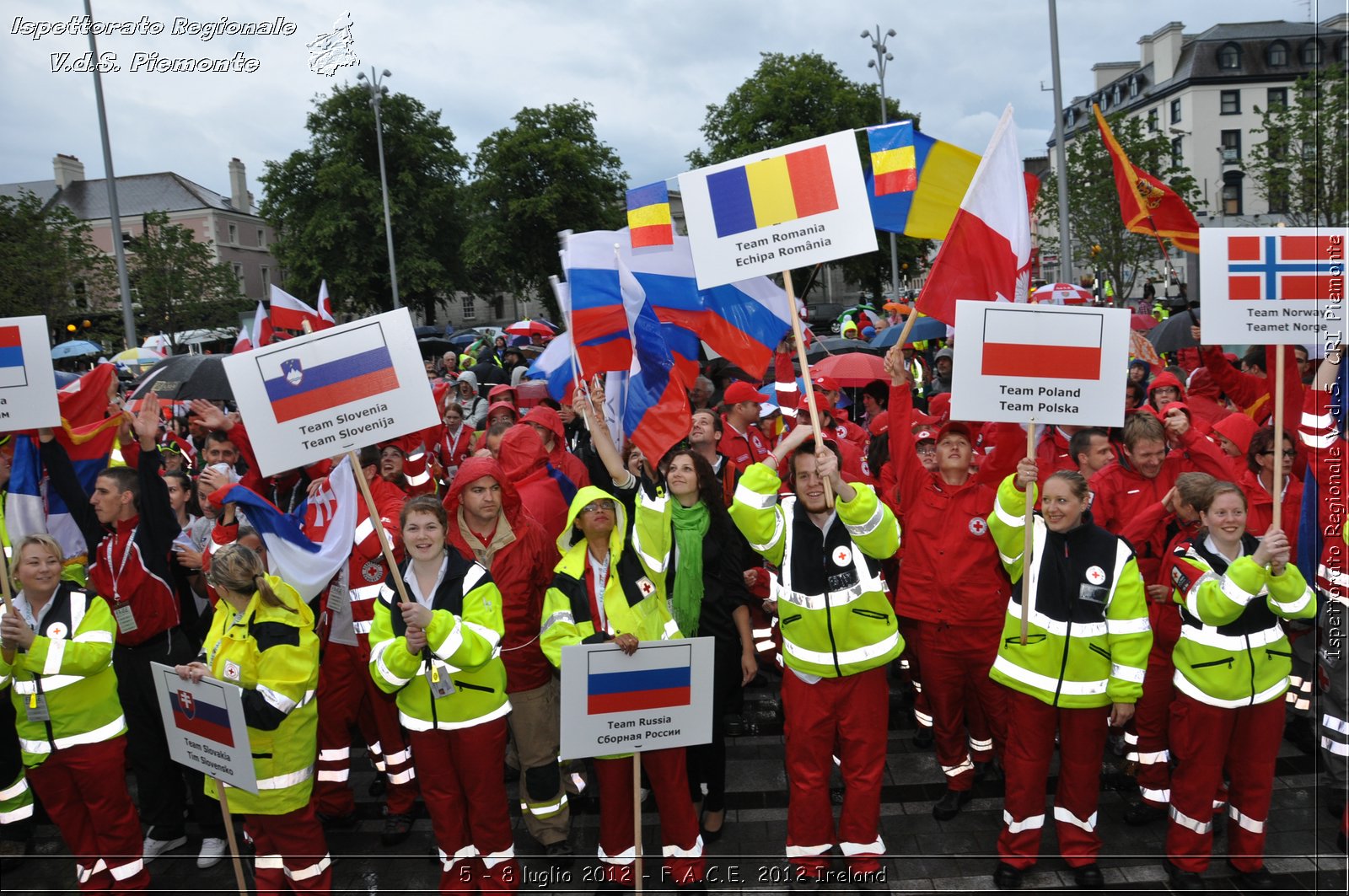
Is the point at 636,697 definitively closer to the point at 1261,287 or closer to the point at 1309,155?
the point at 1261,287

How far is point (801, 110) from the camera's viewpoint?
138ft

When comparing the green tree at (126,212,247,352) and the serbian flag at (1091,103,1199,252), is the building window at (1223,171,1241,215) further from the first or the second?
the green tree at (126,212,247,352)

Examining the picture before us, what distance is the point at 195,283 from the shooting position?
38469mm

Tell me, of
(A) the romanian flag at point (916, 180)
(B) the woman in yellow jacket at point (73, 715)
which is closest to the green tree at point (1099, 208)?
(A) the romanian flag at point (916, 180)

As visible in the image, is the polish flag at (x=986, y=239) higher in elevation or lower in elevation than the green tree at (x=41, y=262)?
lower

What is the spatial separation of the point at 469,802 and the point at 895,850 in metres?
2.20

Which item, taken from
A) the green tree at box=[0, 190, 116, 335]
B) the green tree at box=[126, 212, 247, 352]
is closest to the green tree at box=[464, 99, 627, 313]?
the green tree at box=[126, 212, 247, 352]

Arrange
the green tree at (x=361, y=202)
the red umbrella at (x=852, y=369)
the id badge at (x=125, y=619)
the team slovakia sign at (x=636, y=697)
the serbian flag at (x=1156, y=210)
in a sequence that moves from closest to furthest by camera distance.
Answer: the team slovakia sign at (x=636, y=697) < the id badge at (x=125, y=619) < the serbian flag at (x=1156, y=210) < the red umbrella at (x=852, y=369) < the green tree at (x=361, y=202)

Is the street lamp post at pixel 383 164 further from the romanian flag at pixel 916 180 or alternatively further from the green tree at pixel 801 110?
the romanian flag at pixel 916 180

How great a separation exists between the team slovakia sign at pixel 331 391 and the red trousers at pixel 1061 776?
323cm

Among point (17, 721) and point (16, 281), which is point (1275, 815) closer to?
point (17, 721)

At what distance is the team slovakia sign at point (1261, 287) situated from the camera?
476 centimetres

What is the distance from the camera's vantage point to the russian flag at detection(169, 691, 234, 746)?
13.3ft

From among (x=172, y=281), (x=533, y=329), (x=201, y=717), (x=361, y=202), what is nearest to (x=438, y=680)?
(x=201, y=717)
